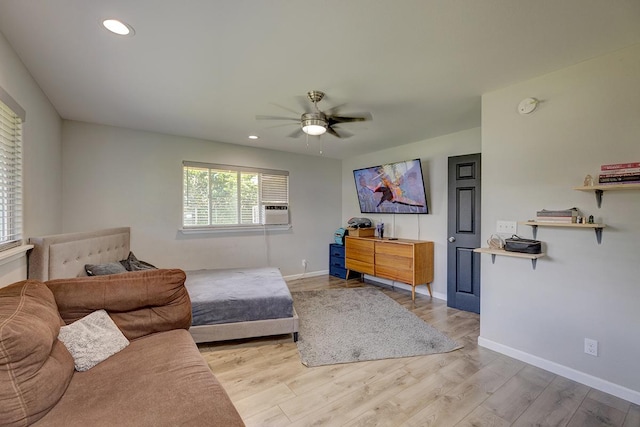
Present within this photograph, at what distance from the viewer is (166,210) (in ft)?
13.3

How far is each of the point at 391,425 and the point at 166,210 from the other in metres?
3.84

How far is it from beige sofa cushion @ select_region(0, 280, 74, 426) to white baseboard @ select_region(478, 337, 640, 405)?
10.4 ft

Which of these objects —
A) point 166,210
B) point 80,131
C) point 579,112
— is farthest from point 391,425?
point 80,131

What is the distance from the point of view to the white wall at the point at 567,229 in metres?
1.93

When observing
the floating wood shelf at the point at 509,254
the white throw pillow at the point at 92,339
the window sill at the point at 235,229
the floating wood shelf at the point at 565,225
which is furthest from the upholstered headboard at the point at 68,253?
the floating wood shelf at the point at 565,225

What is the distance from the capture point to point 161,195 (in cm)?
401

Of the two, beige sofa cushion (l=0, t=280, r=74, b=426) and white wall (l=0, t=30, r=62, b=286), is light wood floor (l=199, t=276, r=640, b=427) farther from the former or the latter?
white wall (l=0, t=30, r=62, b=286)

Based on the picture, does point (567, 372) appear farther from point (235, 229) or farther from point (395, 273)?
point (235, 229)

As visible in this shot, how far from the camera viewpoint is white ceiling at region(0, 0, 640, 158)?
154 cm

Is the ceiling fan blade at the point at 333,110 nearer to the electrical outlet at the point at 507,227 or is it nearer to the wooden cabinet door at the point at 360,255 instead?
the electrical outlet at the point at 507,227

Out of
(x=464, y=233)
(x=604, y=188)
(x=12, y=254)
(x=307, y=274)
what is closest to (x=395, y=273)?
(x=464, y=233)

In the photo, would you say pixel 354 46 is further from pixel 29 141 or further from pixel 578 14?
pixel 29 141

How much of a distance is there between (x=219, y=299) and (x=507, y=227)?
2.80 metres

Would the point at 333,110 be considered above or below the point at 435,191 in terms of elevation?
above
